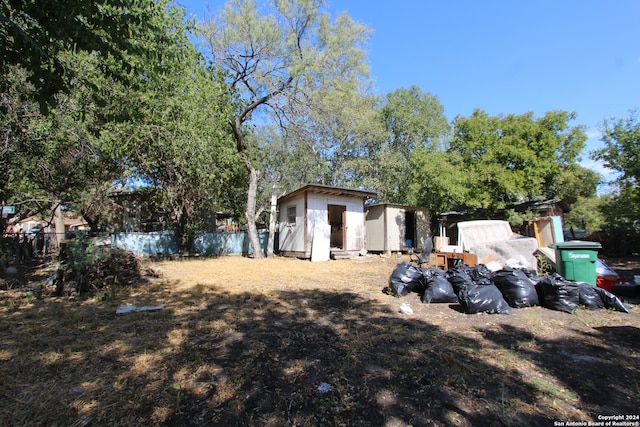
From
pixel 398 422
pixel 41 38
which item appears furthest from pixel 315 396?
pixel 41 38

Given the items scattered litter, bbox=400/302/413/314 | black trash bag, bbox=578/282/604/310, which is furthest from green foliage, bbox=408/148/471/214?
scattered litter, bbox=400/302/413/314

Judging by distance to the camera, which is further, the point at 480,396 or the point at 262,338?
the point at 262,338

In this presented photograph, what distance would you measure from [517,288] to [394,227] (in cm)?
1048

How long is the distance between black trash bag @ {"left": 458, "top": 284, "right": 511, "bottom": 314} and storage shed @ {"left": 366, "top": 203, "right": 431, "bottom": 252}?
10032 mm

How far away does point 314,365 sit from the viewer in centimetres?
279

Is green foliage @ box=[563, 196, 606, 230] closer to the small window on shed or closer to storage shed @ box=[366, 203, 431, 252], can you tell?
storage shed @ box=[366, 203, 431, 252]

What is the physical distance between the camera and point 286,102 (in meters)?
12.3

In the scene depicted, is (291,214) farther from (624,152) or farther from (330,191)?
(624,152)

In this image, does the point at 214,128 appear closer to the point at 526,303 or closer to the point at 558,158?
the point at 526,303

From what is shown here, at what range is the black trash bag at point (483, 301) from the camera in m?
4.28

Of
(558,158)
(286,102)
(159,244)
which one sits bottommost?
(159,244)

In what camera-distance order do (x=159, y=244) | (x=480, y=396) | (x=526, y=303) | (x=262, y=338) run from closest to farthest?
(x=480, y=396) < (x=262, y=338) < (x=526, y=303) < (x=159, y=244)

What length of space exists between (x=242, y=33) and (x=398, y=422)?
1280 cm

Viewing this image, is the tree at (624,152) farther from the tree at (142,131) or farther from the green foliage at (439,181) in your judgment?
the tree at (142,131)
